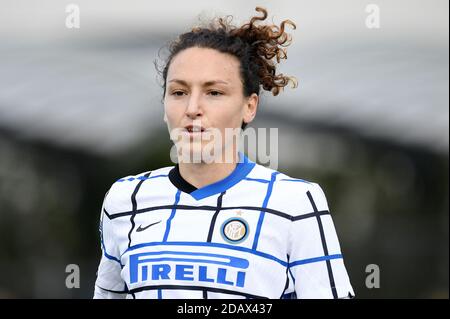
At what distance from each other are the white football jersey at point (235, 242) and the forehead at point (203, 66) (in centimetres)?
44

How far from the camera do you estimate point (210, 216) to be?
2.76 m

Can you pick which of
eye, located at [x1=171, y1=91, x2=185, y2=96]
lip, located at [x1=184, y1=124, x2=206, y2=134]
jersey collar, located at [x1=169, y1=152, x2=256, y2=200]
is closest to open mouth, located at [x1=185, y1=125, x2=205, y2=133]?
lip, located at [x1=184, y1=124, x2=206, y2=134]

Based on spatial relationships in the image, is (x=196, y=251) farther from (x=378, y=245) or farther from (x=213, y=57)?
(x=378, y=245)

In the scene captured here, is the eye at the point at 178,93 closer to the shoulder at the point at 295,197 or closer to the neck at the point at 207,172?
the neck at the point at 207,172

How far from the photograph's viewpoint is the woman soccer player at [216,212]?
2.63 metres

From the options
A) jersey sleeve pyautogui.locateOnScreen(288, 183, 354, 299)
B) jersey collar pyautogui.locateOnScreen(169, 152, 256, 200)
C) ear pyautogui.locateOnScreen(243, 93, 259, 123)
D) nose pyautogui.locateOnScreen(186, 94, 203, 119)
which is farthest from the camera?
ear pyautogui.locateOnScreen(243, 93, 259, 123)

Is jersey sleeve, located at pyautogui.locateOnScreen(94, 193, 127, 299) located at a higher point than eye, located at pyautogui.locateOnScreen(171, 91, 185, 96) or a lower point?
lower

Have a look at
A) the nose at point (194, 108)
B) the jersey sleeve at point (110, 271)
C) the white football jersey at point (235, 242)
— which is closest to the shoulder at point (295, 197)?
the white football jersey at point (235, 242)

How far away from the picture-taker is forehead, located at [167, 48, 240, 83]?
110 inches

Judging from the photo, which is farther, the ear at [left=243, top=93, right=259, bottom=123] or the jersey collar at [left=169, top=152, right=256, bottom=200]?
the ear at [left=243, top=93, right=259, bottom=123]

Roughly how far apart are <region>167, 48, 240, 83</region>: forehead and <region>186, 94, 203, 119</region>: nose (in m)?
0.08

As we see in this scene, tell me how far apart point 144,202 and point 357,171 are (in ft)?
23.5

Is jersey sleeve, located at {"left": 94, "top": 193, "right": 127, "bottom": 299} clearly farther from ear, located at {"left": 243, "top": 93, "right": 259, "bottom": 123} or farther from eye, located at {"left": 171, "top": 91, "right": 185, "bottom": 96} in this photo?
ear, located at {"left": 243, "top": 93, "right": 259, "bottom": 123}
